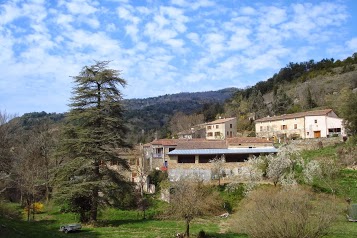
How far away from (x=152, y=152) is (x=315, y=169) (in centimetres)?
2427

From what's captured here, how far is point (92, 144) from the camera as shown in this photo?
1177 inches

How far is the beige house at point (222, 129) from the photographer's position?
74.1 metres

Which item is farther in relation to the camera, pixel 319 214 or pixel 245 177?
pixel 245 177

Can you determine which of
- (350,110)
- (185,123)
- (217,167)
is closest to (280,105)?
(185,123)

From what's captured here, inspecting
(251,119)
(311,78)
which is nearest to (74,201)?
(251,119)

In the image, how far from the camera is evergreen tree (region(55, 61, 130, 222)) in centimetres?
2912

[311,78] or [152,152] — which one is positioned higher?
[311,78]

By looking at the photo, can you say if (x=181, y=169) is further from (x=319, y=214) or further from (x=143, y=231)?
(x=319, y=214)

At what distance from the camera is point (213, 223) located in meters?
29.6

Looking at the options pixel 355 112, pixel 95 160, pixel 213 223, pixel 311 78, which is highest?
pixel 311 78

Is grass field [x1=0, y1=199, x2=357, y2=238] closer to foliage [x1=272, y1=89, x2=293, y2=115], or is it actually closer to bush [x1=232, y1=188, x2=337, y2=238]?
bush [x1=232, y1=188, x2=337, y2=238]

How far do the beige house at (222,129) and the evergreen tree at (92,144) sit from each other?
1760 inches

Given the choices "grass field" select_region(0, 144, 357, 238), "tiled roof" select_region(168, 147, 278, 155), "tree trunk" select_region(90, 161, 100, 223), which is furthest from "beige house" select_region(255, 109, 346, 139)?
"tree trunk" select_region(90, 161, 100, 223)

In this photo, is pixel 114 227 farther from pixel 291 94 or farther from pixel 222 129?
pixel 291 94
